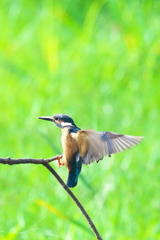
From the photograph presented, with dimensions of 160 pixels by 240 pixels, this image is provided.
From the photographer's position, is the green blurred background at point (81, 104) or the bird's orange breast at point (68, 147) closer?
the bird's orange breast at point (68, 147)

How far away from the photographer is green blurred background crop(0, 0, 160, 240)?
118 inches

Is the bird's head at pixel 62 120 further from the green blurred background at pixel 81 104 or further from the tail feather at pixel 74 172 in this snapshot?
the green blurred background at pixel 81 104

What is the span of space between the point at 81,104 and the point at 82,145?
2.74 m

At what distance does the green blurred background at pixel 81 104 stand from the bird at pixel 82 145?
0.76m

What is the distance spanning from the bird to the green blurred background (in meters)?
0.76

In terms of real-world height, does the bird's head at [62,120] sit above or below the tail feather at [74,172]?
above

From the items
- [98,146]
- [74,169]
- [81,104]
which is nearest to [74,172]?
[74,169]

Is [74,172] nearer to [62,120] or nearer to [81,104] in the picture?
[62,120]

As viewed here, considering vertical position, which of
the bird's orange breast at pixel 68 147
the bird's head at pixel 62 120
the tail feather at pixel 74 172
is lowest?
the tail feather at pixel 74 172

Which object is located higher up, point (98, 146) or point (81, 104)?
point (81, 104)

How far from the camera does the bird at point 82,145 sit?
5.41ft

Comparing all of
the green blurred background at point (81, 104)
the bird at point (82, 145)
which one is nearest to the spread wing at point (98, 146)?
the bird at point (82, 145)

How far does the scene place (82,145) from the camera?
5.55 feet

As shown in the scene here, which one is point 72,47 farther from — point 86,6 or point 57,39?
point 86,6
